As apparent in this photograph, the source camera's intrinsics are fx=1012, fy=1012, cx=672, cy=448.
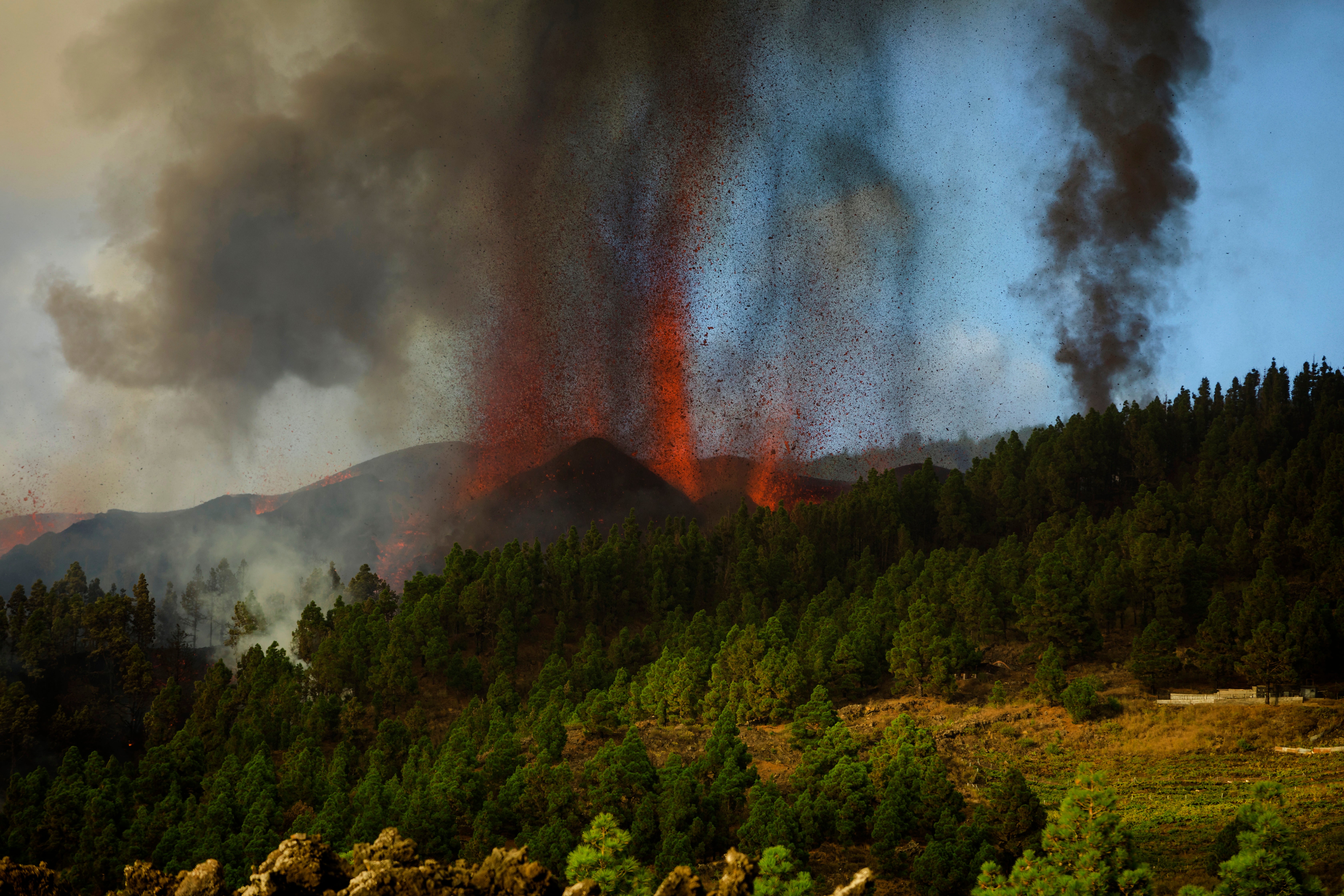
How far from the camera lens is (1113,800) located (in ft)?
127

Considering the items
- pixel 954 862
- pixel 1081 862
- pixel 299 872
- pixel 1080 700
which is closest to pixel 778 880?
pixel 1081 862

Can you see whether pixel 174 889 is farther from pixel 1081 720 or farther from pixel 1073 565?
pixel 1073 565

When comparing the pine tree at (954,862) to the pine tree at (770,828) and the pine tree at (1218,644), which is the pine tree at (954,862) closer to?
the pine tree at (770,828)

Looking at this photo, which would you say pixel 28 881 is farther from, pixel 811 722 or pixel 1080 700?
pixel 1080 700

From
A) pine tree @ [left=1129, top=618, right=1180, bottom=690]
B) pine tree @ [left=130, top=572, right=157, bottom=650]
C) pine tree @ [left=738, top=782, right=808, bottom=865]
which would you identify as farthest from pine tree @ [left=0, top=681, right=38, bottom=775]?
pine tree @ [left=1129, top=618, right=1180, bottom=690]

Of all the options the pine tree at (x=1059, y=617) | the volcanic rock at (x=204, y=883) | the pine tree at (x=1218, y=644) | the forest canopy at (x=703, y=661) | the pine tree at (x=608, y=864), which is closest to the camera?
the volcanic rock at (x=204, y=883)

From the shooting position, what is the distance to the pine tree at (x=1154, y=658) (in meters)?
72.2

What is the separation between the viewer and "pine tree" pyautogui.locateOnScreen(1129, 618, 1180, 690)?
72.2 m

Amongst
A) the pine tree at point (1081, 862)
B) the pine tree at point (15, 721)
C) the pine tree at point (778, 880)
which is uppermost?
the pine tree at point (15, 721)

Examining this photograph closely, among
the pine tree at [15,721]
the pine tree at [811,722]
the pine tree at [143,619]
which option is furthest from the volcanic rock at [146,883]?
the pine tree at [143,619]

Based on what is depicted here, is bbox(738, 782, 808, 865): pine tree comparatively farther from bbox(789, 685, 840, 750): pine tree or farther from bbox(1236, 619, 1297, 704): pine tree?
bbox(1236, 619, 1297, 704): pine tree

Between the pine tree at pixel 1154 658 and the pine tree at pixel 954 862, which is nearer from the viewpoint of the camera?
the pine tree at pixel 954 862

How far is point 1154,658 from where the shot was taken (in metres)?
72.4

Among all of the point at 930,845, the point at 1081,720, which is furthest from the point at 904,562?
the point at 930,845
